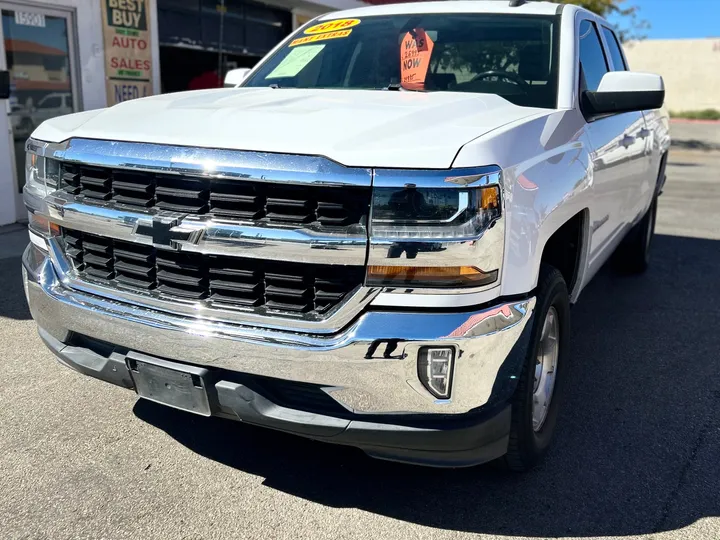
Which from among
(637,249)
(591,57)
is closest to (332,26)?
(591,57)

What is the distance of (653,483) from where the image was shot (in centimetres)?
288

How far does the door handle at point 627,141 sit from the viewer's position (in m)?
4.06

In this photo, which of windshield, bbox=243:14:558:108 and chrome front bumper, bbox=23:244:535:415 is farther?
windshield, bbox=243:14:558:108

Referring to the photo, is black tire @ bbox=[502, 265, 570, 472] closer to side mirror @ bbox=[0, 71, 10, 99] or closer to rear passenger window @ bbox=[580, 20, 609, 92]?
rear passenger window @ bbox=[580, 20, 609, 92]

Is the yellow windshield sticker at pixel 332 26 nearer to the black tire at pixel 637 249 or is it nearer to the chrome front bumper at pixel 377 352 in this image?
the chrome front bumper at pixel 377 352

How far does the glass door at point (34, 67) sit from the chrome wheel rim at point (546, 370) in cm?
658

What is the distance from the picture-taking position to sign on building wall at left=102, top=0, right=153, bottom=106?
8.65m

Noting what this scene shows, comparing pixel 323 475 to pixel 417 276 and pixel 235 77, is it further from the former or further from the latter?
pixel 235 77

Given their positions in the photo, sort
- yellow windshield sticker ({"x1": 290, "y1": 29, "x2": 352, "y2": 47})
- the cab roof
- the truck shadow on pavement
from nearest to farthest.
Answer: the truck shadow on pavement, the cab roof, yellow windshield sticker ({"x1": 290, "y1": 29, "x2": 352, "y2": 47})

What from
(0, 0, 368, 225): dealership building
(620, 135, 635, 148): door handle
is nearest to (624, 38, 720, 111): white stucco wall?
(0, 0, 368, 225): dealership building

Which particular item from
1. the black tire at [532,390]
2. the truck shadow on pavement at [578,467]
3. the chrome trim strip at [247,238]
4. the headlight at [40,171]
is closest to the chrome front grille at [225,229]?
the chrome trim strip at [247,238]

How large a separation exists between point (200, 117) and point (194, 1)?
8.53 meters

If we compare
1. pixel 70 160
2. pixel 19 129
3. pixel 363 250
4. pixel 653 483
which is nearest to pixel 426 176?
pixel 363 250

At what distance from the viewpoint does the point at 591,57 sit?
4.06m
